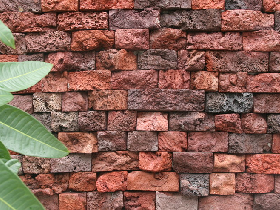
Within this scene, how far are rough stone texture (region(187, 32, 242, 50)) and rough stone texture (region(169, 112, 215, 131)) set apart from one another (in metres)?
0.39

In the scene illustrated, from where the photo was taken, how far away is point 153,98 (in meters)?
1.29

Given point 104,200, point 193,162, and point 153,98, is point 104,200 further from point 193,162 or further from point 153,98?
point 153,98

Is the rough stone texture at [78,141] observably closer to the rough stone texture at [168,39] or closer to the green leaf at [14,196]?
the rough stone texture at [168,39]

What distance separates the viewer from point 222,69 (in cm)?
131

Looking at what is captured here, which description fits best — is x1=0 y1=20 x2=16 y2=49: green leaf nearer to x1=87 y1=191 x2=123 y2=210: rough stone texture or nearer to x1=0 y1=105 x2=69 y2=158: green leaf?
x1=0 y1=105 x2=69 y2=158: green leaf

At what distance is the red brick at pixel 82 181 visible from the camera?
1346 millimetres

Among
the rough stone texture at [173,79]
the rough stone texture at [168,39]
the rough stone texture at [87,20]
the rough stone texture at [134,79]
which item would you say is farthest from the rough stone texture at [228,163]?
the rough stone texture at [87,20]

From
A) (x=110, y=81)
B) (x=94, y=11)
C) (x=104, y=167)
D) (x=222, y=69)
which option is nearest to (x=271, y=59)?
(x=222, y=69)

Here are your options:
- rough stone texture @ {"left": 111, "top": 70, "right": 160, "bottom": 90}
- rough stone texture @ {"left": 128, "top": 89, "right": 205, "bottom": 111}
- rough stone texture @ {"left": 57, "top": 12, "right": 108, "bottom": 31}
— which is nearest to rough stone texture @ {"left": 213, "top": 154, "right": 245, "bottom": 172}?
rough stone texture @ {"left": 128, "top": 89, "right": 205, "bottom": 111}

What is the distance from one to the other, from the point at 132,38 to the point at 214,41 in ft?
1.55

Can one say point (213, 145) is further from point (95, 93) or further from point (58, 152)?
point (58, 152)

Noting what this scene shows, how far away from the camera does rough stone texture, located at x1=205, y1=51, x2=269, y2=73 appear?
131 centimetres

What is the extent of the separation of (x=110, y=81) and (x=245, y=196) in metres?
1.07

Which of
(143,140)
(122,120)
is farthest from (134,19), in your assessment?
(143,140)
